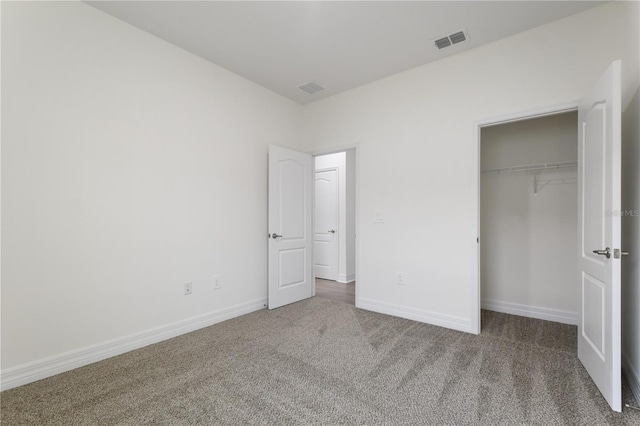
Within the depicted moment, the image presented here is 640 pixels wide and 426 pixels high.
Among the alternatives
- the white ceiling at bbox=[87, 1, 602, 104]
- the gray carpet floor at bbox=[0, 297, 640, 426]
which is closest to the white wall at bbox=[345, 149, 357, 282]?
the white ceiling at bbox=[87, 1, 602, 104]

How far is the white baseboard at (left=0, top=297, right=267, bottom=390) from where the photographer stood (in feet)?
6.81

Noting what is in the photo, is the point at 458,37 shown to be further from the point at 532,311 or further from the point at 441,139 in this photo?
the point at 532,311

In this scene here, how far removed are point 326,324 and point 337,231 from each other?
2.48 m

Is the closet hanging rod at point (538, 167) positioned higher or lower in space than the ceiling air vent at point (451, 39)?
lower

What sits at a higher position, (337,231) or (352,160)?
(352,160)

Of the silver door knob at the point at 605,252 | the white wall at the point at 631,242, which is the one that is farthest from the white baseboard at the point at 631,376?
the silver door knob at the point at 605,252

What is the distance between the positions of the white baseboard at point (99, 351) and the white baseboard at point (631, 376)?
3.38 meters

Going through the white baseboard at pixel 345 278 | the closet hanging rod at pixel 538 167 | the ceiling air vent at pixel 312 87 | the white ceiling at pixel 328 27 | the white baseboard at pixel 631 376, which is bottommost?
the white baseboard at pixel 345 278

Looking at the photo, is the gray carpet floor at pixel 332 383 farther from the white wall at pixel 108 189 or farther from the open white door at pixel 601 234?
the white wall at pixel 108 189

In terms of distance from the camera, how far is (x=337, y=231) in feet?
18.2

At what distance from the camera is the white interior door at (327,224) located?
18.4ft

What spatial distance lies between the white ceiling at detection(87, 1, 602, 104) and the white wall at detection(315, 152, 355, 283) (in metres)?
2.21

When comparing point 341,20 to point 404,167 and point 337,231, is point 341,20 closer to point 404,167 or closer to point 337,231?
point 404,167

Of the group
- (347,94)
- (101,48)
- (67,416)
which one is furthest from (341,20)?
(67,416)
